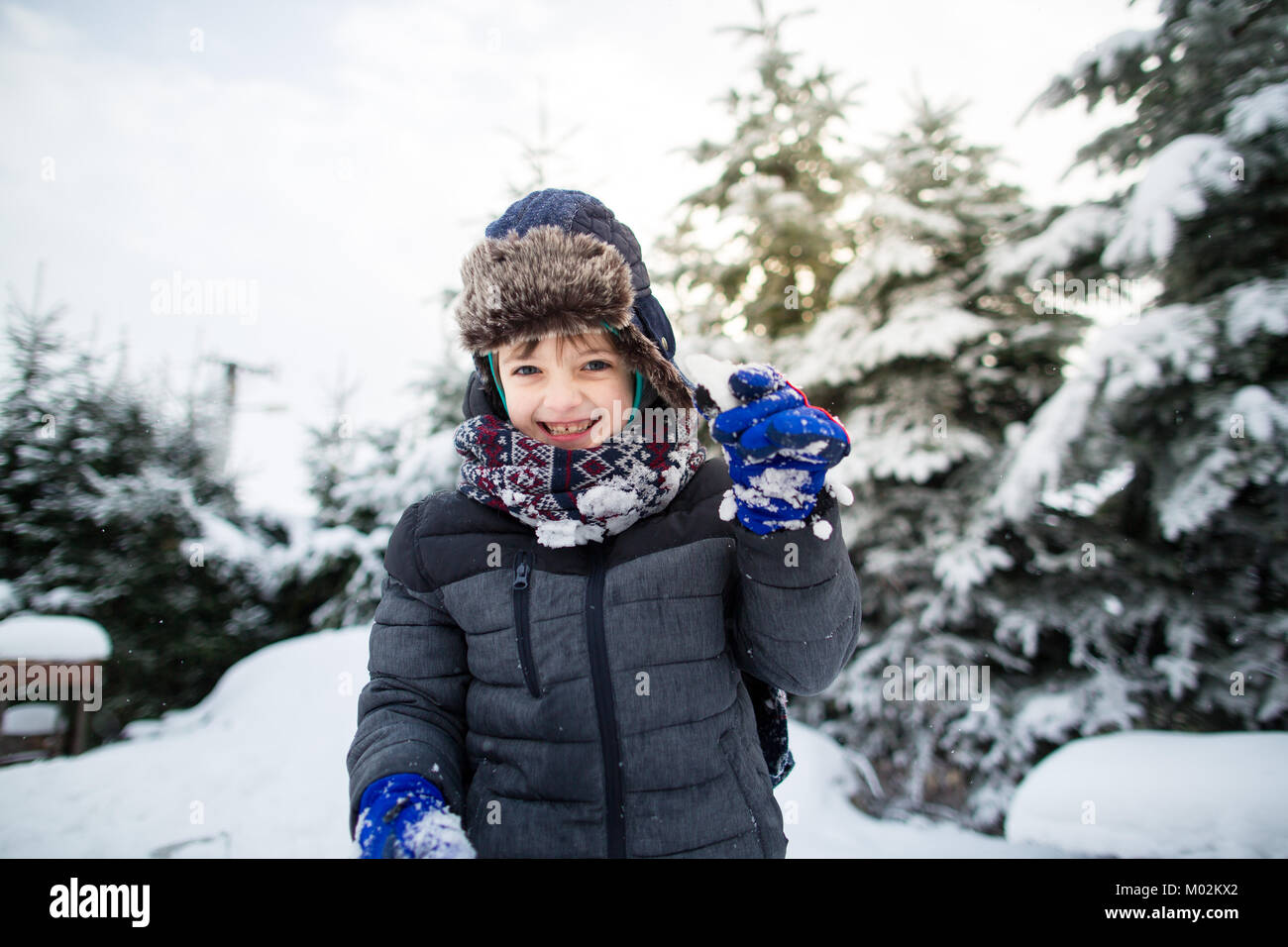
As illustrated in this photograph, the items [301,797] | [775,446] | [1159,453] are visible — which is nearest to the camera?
[775,446]

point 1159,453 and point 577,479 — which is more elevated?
point 1159,453

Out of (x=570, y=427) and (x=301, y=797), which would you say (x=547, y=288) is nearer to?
(x=570, y=427)

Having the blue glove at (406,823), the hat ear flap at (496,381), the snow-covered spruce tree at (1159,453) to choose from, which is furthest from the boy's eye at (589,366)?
the snow-covered spruce tree at (1159,453)

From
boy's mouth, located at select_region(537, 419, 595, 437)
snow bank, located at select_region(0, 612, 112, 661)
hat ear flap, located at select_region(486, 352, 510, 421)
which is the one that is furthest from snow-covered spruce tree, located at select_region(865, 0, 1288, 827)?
snow bank, located at select_region(0, 612, 112, 661)

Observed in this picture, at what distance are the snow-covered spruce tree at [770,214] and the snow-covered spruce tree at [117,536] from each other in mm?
5516

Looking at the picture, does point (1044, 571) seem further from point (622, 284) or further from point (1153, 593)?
point (622, 284)

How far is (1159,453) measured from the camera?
336 cm

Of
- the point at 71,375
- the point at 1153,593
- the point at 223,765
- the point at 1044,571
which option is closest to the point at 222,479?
the point at 71,375

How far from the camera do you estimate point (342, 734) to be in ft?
13.5

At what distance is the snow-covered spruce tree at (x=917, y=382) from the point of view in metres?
4.44

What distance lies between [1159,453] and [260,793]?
221 inches

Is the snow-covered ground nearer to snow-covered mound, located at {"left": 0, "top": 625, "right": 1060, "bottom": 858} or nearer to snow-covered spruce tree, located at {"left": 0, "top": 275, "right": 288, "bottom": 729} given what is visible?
snow-covered mound, located at {"left": 0, "top": 625, "right": 1060, "bottom": 858}

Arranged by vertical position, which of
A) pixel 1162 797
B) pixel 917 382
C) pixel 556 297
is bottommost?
pixel 1162 797

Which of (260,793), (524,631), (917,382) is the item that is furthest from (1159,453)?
(260,793)
